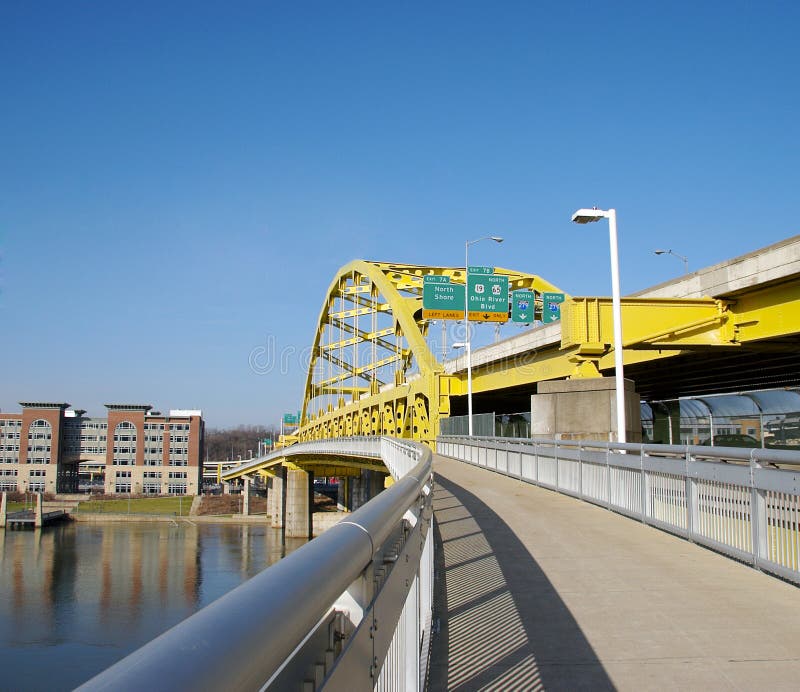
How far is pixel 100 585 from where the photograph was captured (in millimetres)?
55156

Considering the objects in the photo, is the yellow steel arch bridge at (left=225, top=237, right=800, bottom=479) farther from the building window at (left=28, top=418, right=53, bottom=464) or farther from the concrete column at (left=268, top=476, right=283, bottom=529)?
the building window at (left=28, top=418, right=53, bottom=464)

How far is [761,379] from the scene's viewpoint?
39.5 metres

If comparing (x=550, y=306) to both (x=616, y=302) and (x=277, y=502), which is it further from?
(x=277, y=502)

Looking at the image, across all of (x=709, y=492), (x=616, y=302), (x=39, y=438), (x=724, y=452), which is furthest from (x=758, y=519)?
(x=39, y=438)

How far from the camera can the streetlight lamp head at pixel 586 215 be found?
1888 cm

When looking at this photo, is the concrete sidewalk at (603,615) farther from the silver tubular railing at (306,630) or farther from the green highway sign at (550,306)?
the green highway sign at (550,306)

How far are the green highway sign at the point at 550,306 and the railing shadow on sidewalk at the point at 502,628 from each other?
36880 millimetres

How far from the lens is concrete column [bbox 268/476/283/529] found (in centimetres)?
9666

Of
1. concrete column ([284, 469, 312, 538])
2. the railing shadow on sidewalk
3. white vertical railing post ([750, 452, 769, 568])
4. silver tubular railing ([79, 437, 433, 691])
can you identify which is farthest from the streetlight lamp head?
concrete column ([284, 469, 312, 538])

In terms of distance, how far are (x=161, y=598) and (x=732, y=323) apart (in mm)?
42165

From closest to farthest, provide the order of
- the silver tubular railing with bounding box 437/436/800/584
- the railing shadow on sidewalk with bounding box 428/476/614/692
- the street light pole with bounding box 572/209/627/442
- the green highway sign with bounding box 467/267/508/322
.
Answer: the railing shadow on sidewalk with bounding box 428/476/614/692 < the silver tubular railing with bounding box 437/436/800/584 < the street light pole with bounding box 572/209/627/442 < the green highway sign with bounding box 467/267/508/322

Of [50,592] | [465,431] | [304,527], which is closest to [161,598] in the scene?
[50,592]

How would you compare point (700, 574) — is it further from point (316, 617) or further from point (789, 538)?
point (316, 617)

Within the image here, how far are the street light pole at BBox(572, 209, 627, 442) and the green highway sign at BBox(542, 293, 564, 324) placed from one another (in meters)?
27.7
